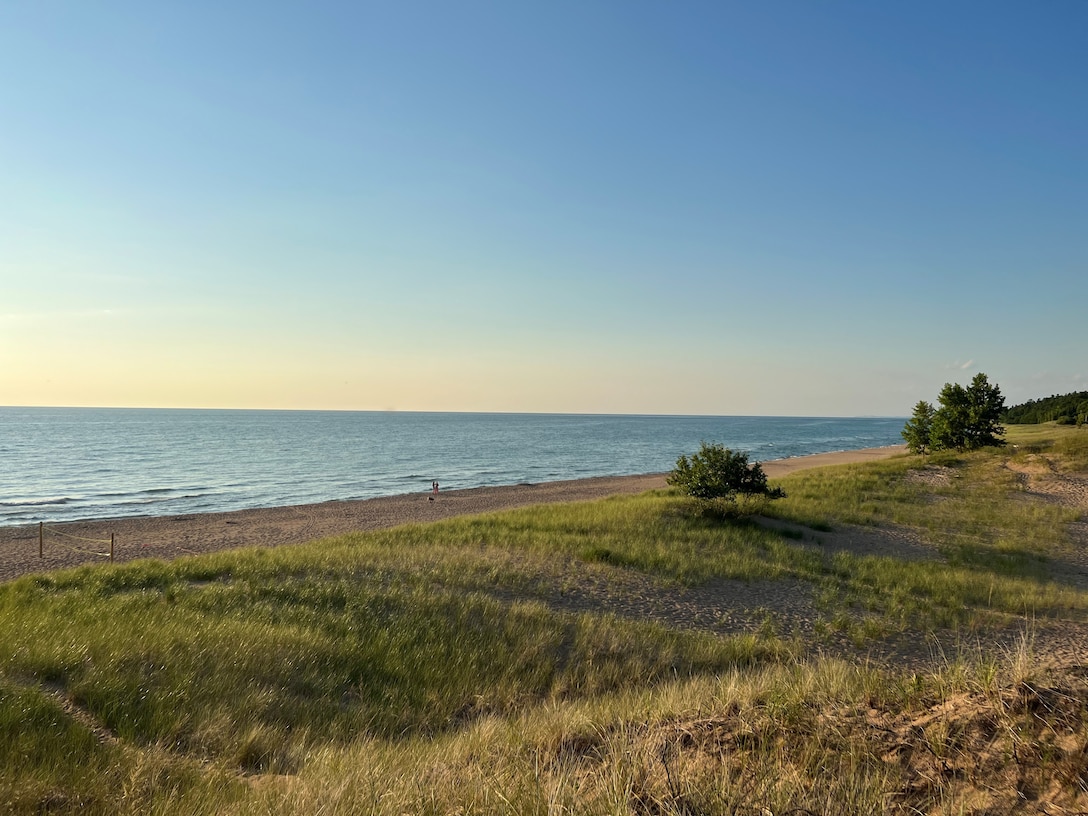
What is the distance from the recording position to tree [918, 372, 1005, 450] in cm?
4441

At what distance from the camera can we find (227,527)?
102ft

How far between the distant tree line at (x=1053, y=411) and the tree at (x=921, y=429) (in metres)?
28.9

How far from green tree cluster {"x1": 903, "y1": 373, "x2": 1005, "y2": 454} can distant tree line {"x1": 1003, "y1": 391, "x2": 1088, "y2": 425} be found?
31.0 m

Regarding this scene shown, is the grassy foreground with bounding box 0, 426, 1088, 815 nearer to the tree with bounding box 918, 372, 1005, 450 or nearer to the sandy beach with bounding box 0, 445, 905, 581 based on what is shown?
the sandy beach with bounding box 0, 445, 905, 581

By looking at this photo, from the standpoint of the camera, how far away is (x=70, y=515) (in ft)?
117

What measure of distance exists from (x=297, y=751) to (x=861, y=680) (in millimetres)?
5591

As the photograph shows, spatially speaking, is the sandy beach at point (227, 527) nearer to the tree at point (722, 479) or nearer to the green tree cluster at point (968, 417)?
the tree at point (722, 479)

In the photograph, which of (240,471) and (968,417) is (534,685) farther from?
(240,471)

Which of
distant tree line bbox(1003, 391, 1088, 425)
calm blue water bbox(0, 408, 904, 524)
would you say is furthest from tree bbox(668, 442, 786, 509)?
distant tree line bbox(1003, 391, 1088, 425)

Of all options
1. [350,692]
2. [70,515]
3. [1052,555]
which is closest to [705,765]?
[350,692]

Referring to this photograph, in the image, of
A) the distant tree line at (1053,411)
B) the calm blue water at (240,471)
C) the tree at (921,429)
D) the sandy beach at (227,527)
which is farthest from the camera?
the distant tree line at (1053,411)

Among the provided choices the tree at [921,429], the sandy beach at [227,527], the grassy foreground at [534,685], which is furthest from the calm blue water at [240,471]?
the grassy foreground at [534,685]

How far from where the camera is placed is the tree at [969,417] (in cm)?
4441

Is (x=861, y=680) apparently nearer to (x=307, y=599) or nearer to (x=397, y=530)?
(x=307, y=599)
